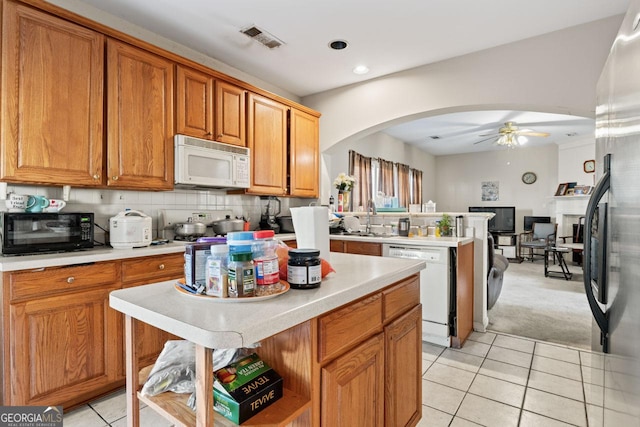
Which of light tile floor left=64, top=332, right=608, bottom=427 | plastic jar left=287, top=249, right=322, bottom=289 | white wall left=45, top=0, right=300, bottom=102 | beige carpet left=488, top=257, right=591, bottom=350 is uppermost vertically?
white wall left=45, top=0, right=300, bottom=102

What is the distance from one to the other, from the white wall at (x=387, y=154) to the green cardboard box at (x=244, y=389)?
349 cm

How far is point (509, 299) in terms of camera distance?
430 cm

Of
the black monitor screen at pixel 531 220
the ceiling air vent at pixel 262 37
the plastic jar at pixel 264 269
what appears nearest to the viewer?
the plastic jar at pixel 264 269

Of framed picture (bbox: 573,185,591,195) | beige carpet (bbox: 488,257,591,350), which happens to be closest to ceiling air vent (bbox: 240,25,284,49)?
beige carpet (bbox: 488,257,591,350)

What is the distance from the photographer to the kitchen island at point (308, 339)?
2.68 ft

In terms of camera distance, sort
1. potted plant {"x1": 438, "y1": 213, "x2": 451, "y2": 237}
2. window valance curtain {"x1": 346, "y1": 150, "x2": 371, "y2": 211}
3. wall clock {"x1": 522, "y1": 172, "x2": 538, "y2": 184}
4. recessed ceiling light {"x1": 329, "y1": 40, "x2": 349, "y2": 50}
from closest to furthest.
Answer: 1. recessed ceiling light {"x1": 329, "y1": 40, "x2": 349, "y2": 50}
2. potted plant {"x1": 438, "y1": 213, "x2": 451, "y2": 237}
3. window valance curtain {"x1": 346, "y1": 150, "x2": 371, "y2": 211}
4. wall clock {"x1": 522, "y1": 172, "x2": 538, "y2": 184}

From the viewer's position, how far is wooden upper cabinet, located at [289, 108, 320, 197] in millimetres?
3855

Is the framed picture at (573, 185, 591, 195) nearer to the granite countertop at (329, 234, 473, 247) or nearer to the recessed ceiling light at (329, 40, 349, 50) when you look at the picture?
the granite countertop at (329, 234, 473, 247)

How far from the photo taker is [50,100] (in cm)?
205

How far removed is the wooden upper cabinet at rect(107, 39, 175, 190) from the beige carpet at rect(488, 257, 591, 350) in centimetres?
345

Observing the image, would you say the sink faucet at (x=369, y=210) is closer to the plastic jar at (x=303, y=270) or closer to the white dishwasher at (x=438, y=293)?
the white dishwasher at (x=438, y=293)

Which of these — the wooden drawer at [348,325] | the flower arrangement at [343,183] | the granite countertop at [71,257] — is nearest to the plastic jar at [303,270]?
the wooden drawer at [348,325]

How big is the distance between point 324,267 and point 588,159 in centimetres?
831

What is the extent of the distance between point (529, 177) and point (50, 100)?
370 inches
